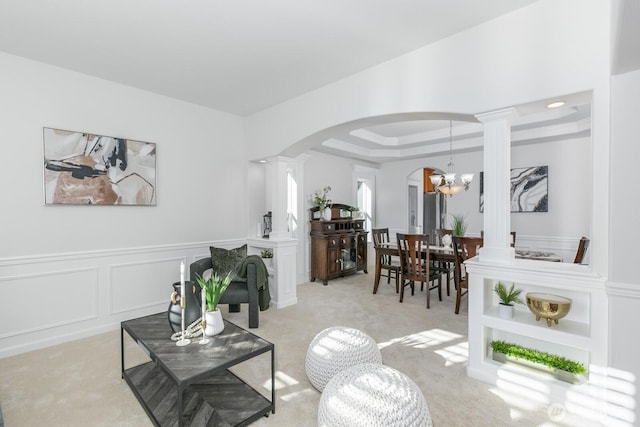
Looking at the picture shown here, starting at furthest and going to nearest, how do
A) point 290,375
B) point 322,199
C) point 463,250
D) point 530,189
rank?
point 322,199 < point 530,189 < point 463,250 < point 290,375

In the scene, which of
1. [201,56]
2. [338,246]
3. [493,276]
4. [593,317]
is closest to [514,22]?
[493,276]

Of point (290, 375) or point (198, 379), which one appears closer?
point (198, 379)

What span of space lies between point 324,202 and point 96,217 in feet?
11.2

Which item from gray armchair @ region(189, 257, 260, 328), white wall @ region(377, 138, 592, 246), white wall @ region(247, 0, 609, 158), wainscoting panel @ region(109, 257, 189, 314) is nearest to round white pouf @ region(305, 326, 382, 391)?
gray armchair @ region(189, 257, 260, 328)

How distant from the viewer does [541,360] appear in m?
2.19

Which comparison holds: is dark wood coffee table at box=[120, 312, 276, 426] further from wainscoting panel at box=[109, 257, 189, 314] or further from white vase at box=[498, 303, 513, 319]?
white vase at box=[498, 303, 513, 319]

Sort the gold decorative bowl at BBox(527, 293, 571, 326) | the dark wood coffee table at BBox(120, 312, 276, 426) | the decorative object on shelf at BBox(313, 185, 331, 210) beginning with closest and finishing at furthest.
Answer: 1. the dark wood coffee table at BBox(120, 312, 276, 426)
2. the gold decorative bowl at BBox(527, 293, 571, 326)
3. the decorative object on shelf at BBox(313, 185, 331, 210)

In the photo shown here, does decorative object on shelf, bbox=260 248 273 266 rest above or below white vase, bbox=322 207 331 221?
below

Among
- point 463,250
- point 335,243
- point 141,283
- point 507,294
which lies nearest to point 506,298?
point 507,294

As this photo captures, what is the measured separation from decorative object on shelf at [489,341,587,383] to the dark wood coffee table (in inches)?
69.2

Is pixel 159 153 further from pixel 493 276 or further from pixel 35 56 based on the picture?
pixel 493 276

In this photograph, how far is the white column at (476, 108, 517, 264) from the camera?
2.32m

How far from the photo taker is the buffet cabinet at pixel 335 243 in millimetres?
5402

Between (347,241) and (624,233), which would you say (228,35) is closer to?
(624,233)
